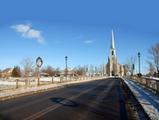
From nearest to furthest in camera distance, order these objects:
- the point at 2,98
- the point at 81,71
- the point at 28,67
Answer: the point at 2,98 < the point at 28,67 < the point at 81,71

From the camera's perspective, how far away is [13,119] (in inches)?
504

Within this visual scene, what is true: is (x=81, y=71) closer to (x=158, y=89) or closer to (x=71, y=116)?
(x=158, y=89)

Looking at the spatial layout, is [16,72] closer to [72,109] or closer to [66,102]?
[66,102]

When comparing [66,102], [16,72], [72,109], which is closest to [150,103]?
[72,109]

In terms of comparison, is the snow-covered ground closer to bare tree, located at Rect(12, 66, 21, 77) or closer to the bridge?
the bridge

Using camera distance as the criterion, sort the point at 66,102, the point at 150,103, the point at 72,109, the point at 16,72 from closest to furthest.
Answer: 1. the point at 72,109
2. the point at 150,103
3. the point at 66,102
4. the point at 16,72

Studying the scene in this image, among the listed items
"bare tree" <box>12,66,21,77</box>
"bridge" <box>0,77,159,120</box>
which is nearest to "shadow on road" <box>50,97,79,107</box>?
"bridge" <box>0,77,159,120</box>

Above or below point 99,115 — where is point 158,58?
above

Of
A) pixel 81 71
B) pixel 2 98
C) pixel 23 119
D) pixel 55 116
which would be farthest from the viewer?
pixel 81 71

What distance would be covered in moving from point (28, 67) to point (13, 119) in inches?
5025

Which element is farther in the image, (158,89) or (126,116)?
(158,89)

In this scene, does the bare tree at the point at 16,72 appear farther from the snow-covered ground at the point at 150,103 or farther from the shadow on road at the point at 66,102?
the shadow on road at the point at 66,102

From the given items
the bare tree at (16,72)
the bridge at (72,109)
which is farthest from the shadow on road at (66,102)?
the bare tree at (16,72)

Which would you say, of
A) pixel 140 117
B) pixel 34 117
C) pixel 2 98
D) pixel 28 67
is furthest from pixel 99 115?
pixel 28 67
